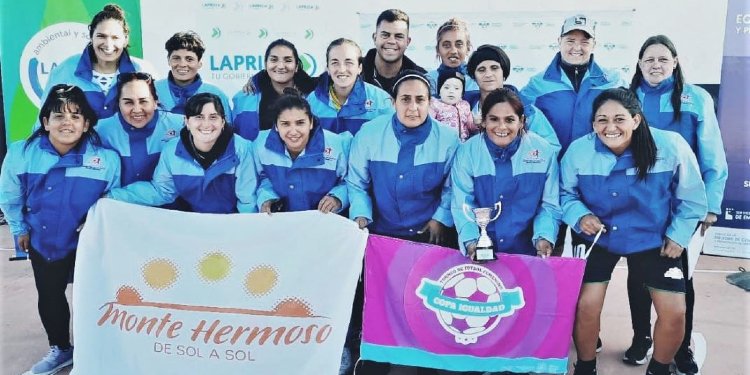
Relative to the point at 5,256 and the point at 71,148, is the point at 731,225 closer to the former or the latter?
the point at 71,148

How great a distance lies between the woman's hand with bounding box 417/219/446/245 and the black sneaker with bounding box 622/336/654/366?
140 centimetres

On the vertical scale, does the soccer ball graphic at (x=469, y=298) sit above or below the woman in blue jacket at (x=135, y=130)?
below

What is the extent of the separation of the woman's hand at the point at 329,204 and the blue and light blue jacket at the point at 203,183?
41 cm

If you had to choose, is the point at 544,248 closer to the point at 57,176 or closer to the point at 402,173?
the point at 402,173

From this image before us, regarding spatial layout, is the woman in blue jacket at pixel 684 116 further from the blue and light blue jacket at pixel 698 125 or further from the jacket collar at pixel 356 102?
the jacket collar at pixel 356 102

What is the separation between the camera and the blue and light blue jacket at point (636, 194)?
10.2 feet

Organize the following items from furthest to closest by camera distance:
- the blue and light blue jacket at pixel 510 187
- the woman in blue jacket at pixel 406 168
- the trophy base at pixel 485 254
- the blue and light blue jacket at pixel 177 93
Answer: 1. the blue and light blue jacket at pixel 177 93
2. the woman in blue jacket at pixel 406 168
3. the blue and light blue jacket at pixel 510 187
4. the trophy base at pixel 485 254

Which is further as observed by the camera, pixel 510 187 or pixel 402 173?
→ pixel 402 173

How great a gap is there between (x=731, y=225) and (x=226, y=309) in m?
4.83

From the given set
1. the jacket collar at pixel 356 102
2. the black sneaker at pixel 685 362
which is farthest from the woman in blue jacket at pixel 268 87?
the black sneaker at pixel 685 362

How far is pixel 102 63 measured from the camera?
4.17m

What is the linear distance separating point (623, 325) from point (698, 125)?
147 cm

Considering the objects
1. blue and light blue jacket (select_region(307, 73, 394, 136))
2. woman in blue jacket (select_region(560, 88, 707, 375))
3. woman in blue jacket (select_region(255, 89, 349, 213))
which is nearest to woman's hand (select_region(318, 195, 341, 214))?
Result: woman in blue jacket (select_region(255, 89, 349, 213))

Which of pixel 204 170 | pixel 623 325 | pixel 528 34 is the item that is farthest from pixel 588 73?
pixel 204 170
